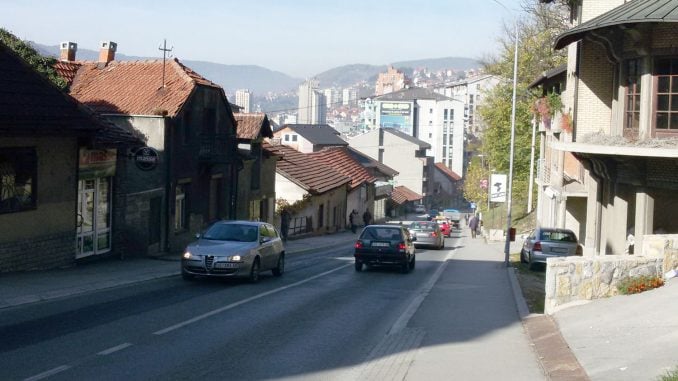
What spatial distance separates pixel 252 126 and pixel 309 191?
10612 millimetres

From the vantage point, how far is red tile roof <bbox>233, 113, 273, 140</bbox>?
41562 millimetres

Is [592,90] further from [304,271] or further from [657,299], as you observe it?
[657,299]

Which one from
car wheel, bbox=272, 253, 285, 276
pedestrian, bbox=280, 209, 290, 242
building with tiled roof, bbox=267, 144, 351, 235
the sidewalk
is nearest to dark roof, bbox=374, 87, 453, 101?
building with tiled roof, bbox=267, 144, 351, 235

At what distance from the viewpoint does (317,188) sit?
5331 centimetres

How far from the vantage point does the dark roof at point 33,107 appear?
19.6 metres

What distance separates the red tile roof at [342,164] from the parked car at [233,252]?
4046 cm

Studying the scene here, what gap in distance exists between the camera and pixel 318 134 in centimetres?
11100

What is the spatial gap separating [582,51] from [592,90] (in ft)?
4.23

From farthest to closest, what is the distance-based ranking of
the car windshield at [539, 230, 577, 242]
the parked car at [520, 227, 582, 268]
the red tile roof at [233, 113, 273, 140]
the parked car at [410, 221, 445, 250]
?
the parked car at [410, 221, 445, 250] → the red tile roof at [233, 113, 273, 140] → the car windshield at [539, 230, 577, 242] → the parked car at [520, 227, 582, 268]

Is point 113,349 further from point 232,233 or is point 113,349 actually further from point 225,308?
point 232,233

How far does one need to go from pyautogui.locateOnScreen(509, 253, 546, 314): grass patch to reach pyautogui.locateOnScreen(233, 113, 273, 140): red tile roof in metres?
13.9

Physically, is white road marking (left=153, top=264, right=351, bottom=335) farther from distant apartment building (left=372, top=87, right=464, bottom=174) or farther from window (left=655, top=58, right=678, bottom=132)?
distant apartment building (left=372, top=87, right=464, bottom=174)

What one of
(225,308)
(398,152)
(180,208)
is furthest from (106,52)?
(398,152)

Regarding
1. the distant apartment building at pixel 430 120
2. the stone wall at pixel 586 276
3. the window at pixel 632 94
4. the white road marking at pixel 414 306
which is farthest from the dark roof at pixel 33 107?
the distant apartment building at pixel 430 120
